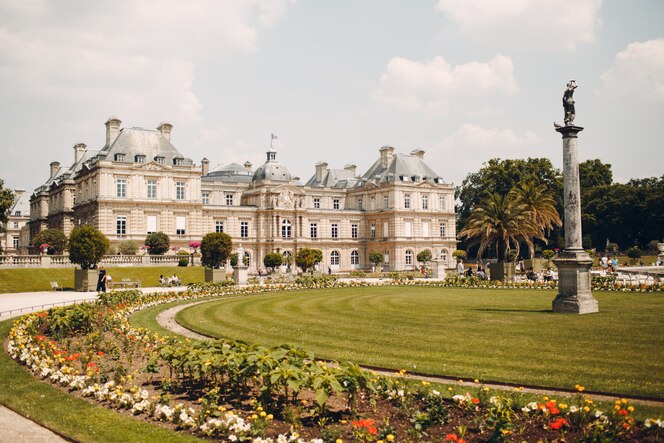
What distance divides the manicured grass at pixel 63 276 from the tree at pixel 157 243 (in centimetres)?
709

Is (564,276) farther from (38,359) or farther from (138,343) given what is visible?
(38,359)

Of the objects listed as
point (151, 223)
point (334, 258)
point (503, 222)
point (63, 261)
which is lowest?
point (334, 258)

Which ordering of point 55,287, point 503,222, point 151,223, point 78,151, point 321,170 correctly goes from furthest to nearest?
point 321,170 → point 78,151 → point 151,223 → point 503,222 → point 55,287

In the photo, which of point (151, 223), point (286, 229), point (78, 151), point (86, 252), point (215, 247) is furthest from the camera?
point (78, 151)

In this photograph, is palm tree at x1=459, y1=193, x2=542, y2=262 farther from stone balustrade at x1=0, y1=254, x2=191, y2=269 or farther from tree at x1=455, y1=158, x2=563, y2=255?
tree at x1=455, y1=158, x2=563, y2=255

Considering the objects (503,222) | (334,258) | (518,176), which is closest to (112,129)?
(334,258)

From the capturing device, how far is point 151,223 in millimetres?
59719

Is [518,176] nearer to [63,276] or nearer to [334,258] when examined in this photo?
[334,258]

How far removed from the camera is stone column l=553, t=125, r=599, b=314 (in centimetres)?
1958

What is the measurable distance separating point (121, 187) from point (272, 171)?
2002 cm

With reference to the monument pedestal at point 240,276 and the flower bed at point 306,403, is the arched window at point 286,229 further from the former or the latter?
the flower bed at point 306,403

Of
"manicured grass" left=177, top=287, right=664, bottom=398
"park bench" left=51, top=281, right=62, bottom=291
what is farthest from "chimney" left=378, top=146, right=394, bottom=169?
"manicured grass" left=177, top=287, right=664, bottom=398

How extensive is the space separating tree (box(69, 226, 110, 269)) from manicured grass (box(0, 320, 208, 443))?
28898 mm

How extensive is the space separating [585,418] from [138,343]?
9961 mm
